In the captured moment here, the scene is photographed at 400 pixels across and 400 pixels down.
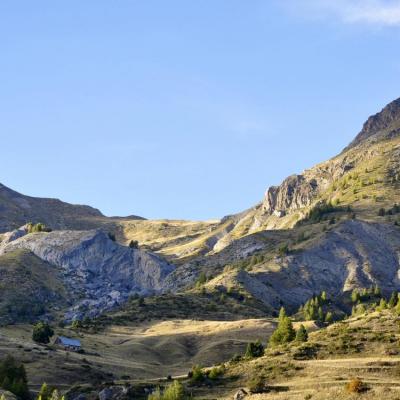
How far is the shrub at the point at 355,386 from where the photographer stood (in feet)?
259

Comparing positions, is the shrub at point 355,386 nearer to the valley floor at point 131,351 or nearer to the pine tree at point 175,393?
the pine tree at point 175,393

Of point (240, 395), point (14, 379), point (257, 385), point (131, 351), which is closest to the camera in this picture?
point (240, 395)

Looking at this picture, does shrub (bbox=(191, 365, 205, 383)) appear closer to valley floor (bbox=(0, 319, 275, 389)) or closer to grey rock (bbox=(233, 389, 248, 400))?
grey rock (bbox=(233, 389, 248, 400))

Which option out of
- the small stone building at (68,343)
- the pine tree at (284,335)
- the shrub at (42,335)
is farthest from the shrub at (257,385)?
the shrub at (42,335)

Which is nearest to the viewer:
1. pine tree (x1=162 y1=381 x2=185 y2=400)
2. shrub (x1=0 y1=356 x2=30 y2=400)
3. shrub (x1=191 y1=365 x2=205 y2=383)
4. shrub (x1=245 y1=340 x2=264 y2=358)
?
pine tree (x1=162 y1=381 x2=185 y2=400)

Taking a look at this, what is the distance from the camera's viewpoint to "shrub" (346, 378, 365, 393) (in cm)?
7900

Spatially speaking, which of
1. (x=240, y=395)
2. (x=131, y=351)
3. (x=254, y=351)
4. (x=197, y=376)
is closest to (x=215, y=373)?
(x=197, y=376)

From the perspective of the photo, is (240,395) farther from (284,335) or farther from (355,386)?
(284,335)

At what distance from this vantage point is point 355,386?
3127 inches

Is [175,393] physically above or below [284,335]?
below

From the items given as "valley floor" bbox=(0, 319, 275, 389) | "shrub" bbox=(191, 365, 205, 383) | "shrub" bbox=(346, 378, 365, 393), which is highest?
"shrub" bbox=(346, 378, 365, 393)

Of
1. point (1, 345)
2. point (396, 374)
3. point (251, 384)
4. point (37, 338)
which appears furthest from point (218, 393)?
point (37, 338)

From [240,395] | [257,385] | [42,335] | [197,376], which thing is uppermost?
[42,335]

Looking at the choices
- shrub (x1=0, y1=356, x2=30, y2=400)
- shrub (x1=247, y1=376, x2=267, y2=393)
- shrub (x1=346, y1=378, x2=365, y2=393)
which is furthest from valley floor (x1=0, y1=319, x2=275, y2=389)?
shrub (x1=346, y1=378, x2=365, y2=393)
